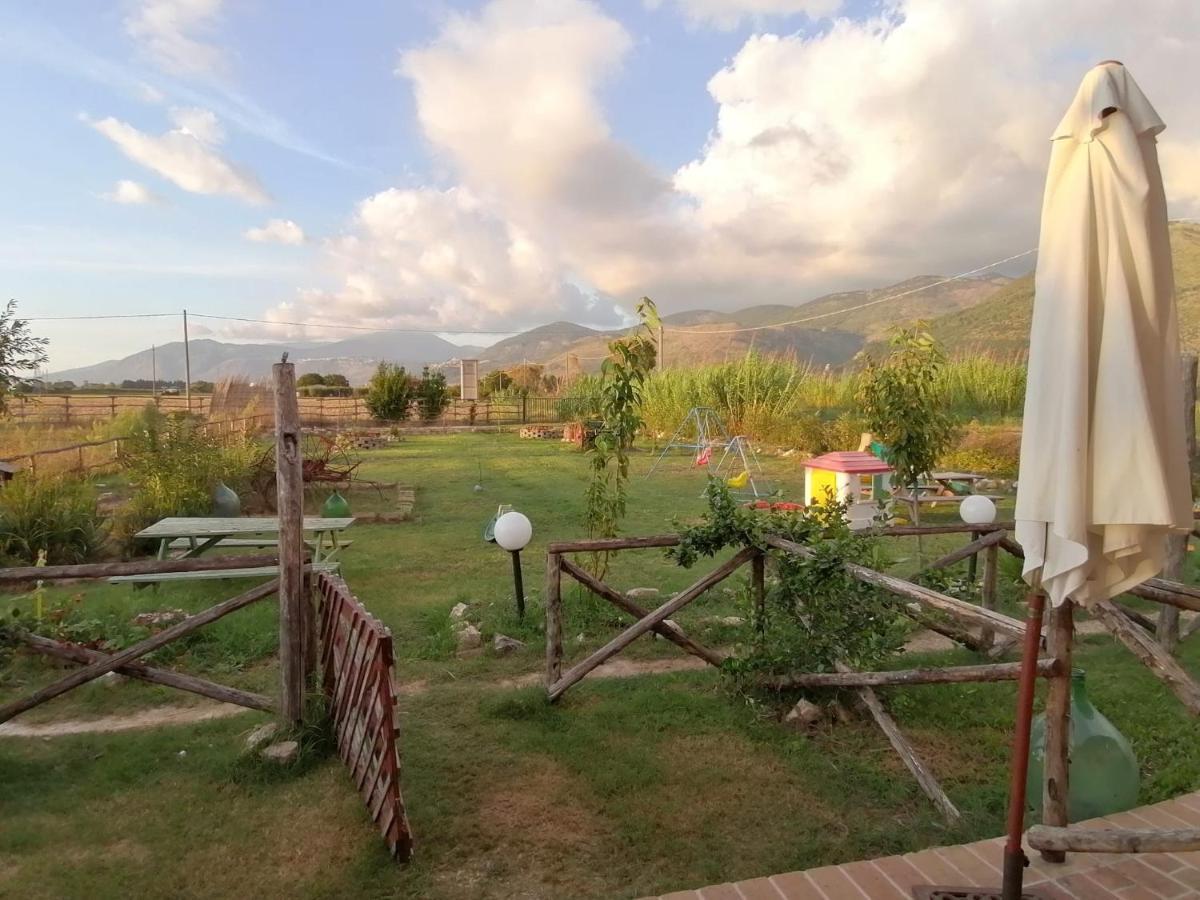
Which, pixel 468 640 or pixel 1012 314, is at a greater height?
pixel 1012 314

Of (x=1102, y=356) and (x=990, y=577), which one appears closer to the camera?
(x=1102, y=356)

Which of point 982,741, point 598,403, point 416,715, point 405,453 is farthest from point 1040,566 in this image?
point 405,453

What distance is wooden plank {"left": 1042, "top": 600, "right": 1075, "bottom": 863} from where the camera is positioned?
2342 mm

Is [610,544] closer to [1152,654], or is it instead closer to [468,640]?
[468,640]

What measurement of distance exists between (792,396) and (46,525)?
17.1 meters

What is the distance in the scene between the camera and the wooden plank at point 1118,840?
6.63ft

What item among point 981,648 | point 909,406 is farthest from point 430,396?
point 981,648

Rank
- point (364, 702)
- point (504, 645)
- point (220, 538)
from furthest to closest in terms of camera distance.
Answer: point (220, 538) < point (504, 645) < point (364, 702)

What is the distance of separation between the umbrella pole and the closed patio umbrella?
0.13ft

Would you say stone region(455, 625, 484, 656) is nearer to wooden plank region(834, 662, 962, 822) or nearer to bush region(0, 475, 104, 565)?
wooden plank region(834, 662, 962, 822)

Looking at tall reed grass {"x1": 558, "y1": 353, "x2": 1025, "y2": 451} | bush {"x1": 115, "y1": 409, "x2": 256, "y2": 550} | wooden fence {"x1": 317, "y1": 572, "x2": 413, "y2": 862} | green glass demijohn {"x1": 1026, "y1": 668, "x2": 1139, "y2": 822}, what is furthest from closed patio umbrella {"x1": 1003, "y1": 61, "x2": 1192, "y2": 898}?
tall reed grass {"x1": 558, "y1": 353, "x2": 1025, "y2": 451}

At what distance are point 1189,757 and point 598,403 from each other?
409cm

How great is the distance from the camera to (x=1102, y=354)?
1.86 metres

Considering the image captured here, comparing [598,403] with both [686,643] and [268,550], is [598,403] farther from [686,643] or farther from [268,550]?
[268,550]
